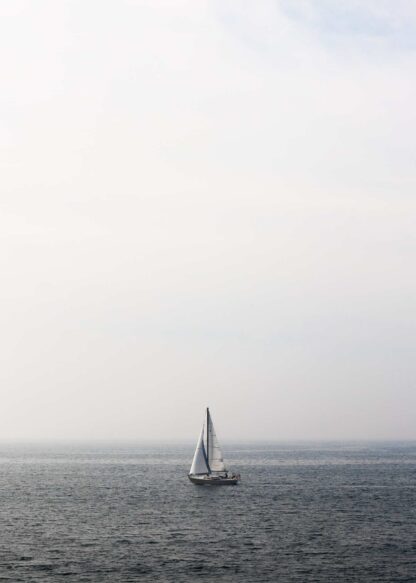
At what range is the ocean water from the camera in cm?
7488

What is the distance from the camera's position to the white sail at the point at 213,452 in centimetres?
16500

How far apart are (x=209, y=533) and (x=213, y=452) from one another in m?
67.1

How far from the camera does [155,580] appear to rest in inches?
2781

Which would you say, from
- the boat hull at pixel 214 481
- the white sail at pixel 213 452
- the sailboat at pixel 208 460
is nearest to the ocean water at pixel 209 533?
the boat hull at pixel 214 481

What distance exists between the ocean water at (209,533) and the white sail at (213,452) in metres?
6.70

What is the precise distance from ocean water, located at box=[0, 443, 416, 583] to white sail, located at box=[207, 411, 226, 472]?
264 inches

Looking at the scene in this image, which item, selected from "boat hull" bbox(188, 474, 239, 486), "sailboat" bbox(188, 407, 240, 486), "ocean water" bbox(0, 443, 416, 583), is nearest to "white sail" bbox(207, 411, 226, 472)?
"sailboat" bbox(188, 407, 240, 486)

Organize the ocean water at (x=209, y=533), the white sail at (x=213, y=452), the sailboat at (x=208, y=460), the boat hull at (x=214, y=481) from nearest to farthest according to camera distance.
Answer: the ocean water at (x=209, y=533) → the boat hull at (x=214, y=481) → the sailboat at (x=208, y=460) → the white sail at (x=213, y=452)

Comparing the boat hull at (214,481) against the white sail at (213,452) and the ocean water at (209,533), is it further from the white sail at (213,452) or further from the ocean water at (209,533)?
the white sail at (213,452)

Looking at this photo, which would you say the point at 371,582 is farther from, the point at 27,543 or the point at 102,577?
the point at 27,543

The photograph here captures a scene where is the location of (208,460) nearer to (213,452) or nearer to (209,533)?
(213,452)

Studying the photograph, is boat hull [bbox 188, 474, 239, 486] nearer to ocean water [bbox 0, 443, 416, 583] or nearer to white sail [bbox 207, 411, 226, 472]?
ocean water [bbox 0, 443, 416, 583]

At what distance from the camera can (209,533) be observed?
98750 mm

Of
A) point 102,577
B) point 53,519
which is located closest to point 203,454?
point 53,519
